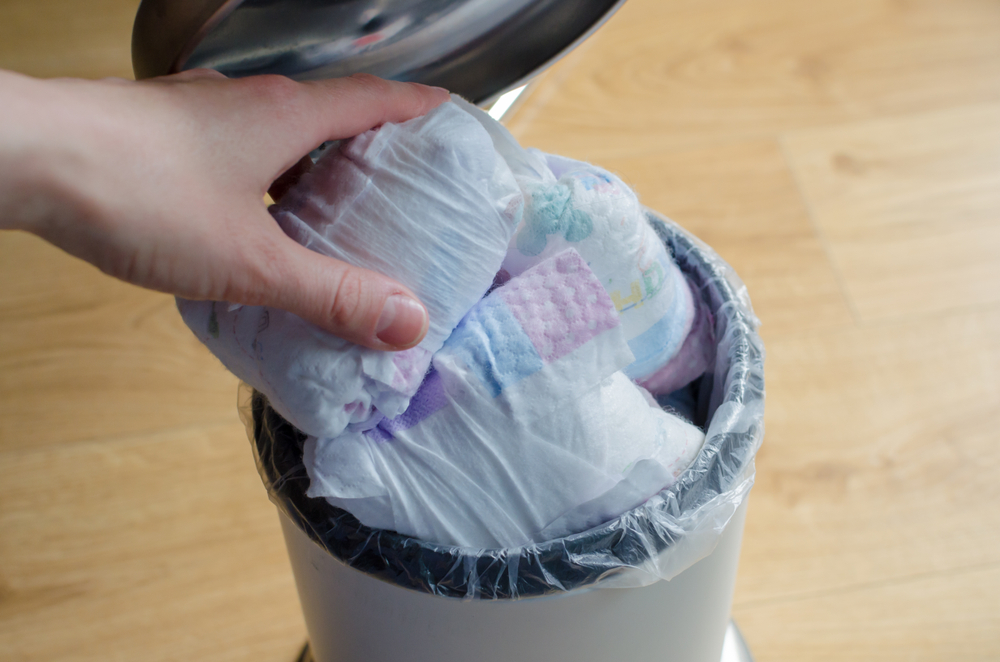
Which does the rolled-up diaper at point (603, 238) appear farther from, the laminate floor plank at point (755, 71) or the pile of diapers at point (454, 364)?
the laminate floor plank at point (755, 71)

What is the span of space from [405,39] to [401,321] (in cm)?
31

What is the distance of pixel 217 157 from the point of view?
0.41 meters

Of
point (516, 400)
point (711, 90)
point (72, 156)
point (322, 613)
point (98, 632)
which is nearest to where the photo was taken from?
point (72, 156)

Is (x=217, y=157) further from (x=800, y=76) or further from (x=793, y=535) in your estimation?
(x=800, y=76)

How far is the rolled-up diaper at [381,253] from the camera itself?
0.44 m

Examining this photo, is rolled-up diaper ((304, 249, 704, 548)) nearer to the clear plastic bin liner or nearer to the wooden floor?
the clear plastic bin liner

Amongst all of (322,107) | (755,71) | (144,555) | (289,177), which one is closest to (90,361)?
(144,555)

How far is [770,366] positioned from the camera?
3.47 ft

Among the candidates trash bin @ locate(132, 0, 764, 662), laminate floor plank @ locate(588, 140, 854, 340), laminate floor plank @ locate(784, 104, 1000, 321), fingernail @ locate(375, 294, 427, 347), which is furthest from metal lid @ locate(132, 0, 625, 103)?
laminate floor plank @ locate(784, 104, 1000, 321)

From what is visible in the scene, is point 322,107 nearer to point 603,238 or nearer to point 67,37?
point 603,238

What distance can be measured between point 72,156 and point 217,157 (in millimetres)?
67

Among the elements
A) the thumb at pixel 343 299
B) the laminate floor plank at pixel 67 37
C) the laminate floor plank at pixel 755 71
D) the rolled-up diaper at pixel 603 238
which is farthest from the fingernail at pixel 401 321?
the laminate floor plank at pixel 67 37

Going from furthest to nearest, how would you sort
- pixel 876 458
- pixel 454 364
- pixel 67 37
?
pixel 67 37
pixel 876 458
pixel 454 364

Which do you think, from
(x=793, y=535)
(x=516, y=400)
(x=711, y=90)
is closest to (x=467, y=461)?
(x=516, y=400)
